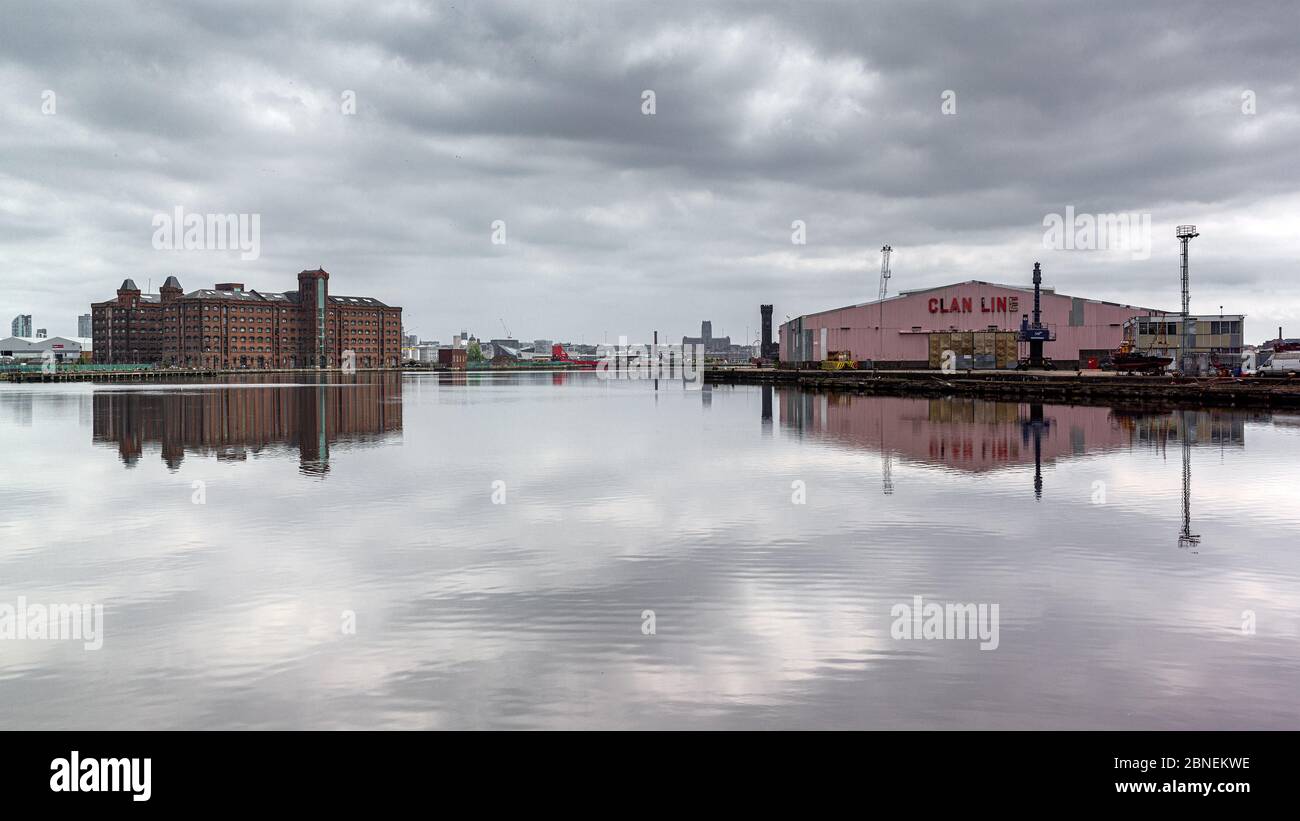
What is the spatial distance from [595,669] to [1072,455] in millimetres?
33684

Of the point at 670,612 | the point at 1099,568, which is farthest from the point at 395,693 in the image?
the point at 1099,568

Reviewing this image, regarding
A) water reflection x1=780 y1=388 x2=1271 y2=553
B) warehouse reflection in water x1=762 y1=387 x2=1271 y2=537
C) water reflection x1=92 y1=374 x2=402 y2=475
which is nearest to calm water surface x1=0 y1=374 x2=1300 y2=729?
warehouse reflection in water x1=762 y1=387 x2=1271 y2=537

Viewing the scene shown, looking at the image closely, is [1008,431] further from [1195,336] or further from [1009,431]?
[1195,336]

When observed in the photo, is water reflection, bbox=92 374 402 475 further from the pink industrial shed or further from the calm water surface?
the pink industrial shed

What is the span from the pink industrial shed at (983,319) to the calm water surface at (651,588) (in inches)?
3326

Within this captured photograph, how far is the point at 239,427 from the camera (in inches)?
2168

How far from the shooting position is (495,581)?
16734mm

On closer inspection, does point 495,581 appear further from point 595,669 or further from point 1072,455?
point 1072,455

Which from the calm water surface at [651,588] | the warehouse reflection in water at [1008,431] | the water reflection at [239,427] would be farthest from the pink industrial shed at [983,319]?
the calm water surface at [651,588]

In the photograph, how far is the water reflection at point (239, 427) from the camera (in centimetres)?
4116

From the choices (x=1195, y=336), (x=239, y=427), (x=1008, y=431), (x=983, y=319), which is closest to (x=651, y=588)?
(x=1008, y=431)

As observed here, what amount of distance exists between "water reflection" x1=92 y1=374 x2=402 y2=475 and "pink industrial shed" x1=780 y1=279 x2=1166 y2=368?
7499 centimetres

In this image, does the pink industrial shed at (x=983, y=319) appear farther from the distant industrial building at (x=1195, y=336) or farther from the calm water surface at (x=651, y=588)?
the calm water surface at (x=651, y=588)

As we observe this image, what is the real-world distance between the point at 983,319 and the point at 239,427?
9968 cm
